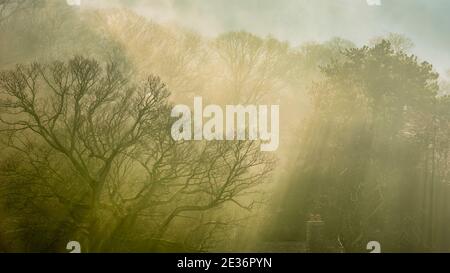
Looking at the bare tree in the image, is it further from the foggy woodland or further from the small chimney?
the small chimney

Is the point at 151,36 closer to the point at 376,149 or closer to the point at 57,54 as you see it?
the point at 57,54

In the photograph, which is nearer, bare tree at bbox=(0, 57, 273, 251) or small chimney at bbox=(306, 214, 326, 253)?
bare tree at bbox=(0, 57, 273, 251)

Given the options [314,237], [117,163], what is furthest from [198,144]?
[314,237]

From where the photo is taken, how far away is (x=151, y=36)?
27531 mm

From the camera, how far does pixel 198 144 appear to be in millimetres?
18859

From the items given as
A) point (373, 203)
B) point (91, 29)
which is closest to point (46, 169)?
point (91, 29)

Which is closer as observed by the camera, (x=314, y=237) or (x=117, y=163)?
(x=117, y=163)

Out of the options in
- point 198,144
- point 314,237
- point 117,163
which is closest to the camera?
point 117,163

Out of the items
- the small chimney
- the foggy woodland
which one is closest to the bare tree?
the foggy woodland

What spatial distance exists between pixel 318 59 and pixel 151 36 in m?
10.9

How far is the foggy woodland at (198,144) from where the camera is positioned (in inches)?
693

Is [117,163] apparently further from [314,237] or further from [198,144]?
[314,237]

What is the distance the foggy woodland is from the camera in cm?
1761

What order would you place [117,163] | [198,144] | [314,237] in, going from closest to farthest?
[117,163] < [198,144] < [314,237]
